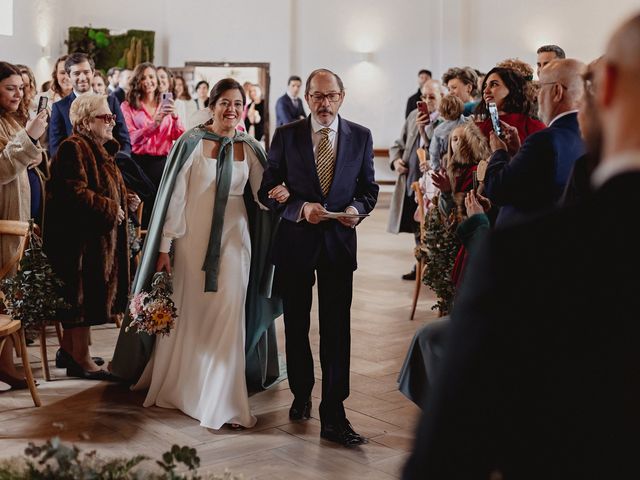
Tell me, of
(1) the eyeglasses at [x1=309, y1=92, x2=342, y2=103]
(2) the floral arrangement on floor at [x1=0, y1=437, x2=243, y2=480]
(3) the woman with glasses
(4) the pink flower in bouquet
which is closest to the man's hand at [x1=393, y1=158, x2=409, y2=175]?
(3) the woman with glasses

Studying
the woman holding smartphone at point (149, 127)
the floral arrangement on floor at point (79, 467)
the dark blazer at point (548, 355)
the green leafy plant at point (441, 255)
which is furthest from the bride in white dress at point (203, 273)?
the dark blazer at point (548, 355)

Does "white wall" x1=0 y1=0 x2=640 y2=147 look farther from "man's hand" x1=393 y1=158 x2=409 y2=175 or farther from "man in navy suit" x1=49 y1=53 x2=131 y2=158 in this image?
"man in navy suit" x1=49 y1=53 x2=131 y2=158

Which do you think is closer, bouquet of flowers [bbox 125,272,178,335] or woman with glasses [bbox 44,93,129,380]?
bouquet of flowers [bbox 125,272,178,335]

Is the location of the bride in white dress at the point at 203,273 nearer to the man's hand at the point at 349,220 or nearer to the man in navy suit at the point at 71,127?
the man's hand at the point at 349,220

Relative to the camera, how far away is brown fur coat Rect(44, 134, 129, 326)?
4930mm

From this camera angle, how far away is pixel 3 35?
45.0ft

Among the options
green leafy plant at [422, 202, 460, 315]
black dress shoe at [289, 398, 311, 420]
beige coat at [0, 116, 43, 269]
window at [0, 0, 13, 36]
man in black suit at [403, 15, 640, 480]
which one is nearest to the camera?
man in black suit at [403, 15, 640, 480]

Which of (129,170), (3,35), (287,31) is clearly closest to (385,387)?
(129,170)

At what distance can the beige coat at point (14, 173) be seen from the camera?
15.9 ft

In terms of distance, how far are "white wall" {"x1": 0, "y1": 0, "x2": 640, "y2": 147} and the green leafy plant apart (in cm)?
979

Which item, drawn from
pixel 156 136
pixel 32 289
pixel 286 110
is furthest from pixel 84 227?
pixel 286 110

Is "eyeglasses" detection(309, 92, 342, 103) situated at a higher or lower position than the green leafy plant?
higher

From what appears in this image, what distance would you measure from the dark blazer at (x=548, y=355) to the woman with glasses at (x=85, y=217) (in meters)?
4.07

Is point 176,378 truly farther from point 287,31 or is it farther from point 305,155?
point 287,31
